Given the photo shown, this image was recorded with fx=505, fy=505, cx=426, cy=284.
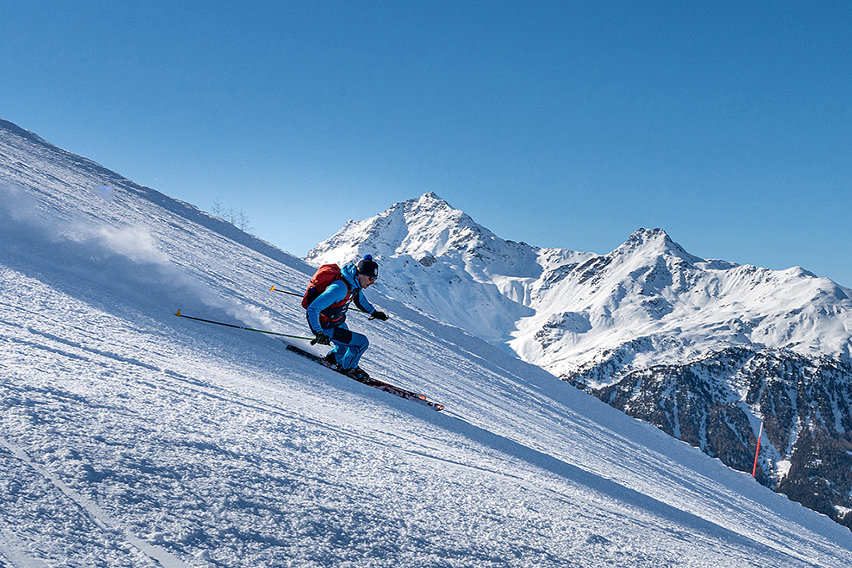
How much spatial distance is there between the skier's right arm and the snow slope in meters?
0.80

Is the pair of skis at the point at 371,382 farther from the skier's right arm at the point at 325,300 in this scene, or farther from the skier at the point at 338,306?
the skier's right arm at the point at 325,300

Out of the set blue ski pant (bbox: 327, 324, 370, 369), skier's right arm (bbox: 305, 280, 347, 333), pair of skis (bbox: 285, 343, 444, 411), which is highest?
skier's right arm (bbox: 305, 280, 347, 333)

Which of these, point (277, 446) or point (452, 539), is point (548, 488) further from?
point (277, 446)

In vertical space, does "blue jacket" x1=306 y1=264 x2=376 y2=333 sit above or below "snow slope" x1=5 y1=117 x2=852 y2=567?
above

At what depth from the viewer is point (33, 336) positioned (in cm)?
502

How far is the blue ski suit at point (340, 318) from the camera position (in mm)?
8039

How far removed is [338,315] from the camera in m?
8.58

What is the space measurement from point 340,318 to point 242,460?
17.2 ft

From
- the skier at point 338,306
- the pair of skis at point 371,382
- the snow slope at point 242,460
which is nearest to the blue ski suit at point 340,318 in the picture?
the skier at point 338,306

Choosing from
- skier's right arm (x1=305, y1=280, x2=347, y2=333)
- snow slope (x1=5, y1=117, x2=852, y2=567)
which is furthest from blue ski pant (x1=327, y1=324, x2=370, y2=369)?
snow slope (x1=5, y1=117, x2=852, y2=567)

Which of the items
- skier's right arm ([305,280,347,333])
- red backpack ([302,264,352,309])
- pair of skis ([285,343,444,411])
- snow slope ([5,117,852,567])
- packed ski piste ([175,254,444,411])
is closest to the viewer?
snow slope ([5,117,852,567])

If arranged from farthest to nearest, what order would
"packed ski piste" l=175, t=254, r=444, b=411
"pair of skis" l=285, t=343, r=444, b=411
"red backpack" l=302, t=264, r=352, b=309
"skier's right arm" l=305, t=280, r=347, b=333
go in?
"pair of skis" l=285, t=343, r=444, b=411 → "red backpack" l=302, t=264, r=352, b=309 → "packed ski piste" l=175, t=254, r=444, b=411 → "skier's right arm" l=305, t=280, r=347, b=333

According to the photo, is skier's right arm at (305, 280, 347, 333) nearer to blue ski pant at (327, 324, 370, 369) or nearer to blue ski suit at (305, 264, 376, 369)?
blue ski suit at (305, 264, 376, 369)

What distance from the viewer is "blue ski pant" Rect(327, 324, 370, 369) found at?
8.65 m
